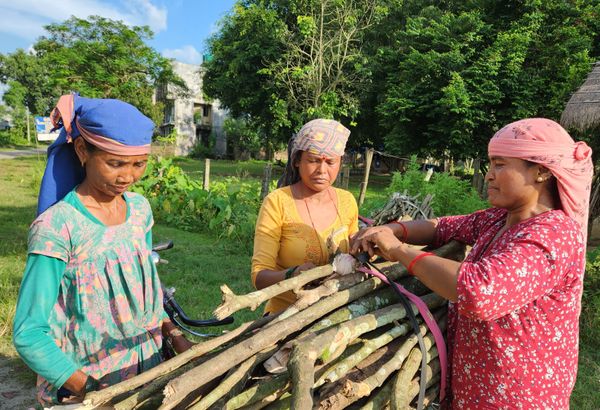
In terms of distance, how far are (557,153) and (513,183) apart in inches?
6.1

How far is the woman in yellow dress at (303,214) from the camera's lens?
203 centimetres

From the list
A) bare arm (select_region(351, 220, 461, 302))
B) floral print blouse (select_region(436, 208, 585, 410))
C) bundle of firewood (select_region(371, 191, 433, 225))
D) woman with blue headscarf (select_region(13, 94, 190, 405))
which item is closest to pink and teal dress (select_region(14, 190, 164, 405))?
woman with blue headscarf (select_region(13, 94, 190, 405))

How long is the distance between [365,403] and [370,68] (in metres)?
19.2

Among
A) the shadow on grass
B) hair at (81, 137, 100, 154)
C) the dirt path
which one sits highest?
hair at (81, 137, 100, 154)

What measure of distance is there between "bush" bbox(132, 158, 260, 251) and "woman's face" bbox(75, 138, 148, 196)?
20.6 feet

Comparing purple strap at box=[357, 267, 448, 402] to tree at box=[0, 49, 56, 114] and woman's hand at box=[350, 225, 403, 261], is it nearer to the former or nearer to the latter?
woman's hand at box=[350, 225, 403, 261]

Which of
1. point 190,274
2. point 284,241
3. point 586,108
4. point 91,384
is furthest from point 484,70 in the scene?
point 91,384

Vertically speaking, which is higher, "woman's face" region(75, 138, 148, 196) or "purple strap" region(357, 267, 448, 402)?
"woman's face" region(75, 138, 148, 196)

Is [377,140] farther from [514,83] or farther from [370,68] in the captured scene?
[514,83]

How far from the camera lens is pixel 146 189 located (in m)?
9.84

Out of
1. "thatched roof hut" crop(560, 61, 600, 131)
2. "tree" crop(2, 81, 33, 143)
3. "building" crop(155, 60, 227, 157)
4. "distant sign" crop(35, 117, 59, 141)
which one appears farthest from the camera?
"tree" crop(2, 81, 33, 143)

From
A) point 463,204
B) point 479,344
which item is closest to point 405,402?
point 479,344

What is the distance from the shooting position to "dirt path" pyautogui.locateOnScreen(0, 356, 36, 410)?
335 centimetres

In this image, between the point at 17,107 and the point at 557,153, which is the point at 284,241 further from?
the point at 17,107
